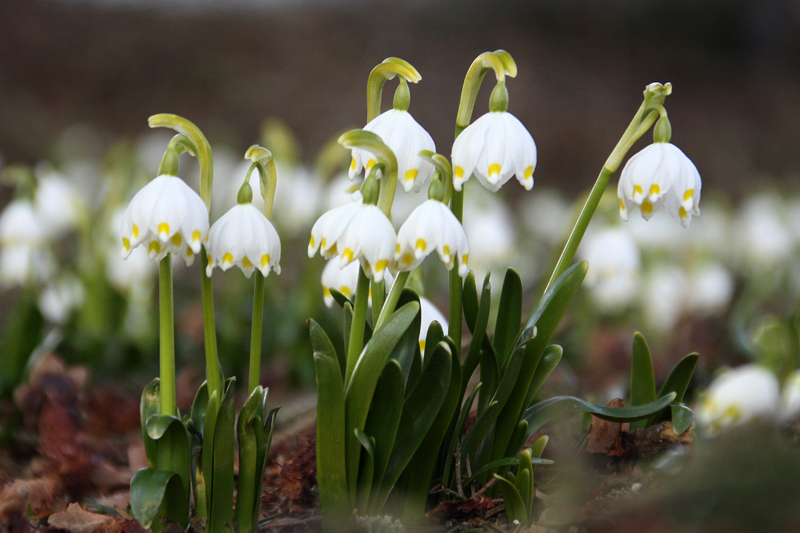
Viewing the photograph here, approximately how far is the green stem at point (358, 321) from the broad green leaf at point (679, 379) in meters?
0.50

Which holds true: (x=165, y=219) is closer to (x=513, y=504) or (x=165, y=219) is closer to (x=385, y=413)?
(x=385, y=413)

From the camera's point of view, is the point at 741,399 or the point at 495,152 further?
the point at 741,399

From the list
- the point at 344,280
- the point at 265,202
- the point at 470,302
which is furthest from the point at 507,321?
the point at 265,202

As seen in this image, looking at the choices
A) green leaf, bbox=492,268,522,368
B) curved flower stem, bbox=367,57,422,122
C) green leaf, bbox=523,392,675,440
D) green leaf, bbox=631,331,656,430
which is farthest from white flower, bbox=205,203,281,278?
green leaf, bbox=631,331,656,430

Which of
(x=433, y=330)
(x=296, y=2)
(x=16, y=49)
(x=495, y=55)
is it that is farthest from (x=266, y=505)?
(x=296, y=2)

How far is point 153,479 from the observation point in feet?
2.80

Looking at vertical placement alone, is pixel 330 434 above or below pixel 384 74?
below

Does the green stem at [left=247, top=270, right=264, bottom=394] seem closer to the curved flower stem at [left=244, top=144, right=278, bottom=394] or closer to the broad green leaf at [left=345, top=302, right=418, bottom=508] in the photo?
the curved flower stem at [left=244, top=144, right=278, bottom=394]

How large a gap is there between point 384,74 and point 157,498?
24.7 inches

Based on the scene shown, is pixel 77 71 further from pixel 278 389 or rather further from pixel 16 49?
pixel 278 389

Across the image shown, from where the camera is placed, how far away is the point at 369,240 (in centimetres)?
76

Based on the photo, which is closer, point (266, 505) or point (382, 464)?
point (382, 464)

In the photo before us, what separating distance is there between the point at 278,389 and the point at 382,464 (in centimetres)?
135

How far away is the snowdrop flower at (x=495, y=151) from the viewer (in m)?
0.80
